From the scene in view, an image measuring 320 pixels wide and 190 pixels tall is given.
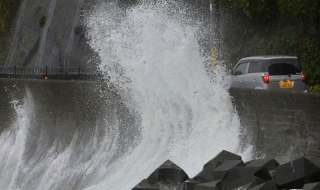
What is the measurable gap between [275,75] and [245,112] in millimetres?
7589

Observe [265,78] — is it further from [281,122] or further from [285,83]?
[281,122]

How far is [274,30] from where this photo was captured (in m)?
25.8

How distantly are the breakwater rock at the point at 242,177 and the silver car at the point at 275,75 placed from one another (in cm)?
Result: 938

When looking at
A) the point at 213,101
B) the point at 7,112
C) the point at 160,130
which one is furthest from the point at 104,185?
the point at 7,112

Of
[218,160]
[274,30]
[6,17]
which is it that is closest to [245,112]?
[218,160]

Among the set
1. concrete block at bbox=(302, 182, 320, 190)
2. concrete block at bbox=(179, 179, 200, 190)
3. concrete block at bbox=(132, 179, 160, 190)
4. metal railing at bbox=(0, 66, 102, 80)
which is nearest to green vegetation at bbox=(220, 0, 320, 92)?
metal railing at bbox=(0, 66, 102, 80)

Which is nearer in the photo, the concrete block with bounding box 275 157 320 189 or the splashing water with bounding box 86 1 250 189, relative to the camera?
the concrete block with bounding box 275 157 320 189

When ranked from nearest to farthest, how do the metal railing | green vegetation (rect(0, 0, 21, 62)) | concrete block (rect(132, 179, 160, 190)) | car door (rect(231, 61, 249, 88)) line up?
concrete block (rect(132, 179, 160, 190)), car door (rect(231, 61, 249, 88)), the metal railing, green vegetation (rect(0, 0, 21, 62))

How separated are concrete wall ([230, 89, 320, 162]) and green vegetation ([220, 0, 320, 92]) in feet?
34.6

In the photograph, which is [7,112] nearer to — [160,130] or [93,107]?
[93,107]

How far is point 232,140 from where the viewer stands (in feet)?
39.7

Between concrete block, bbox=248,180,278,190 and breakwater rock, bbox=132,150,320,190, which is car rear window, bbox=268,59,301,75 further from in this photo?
concrete block, bbox=248,180,278,190

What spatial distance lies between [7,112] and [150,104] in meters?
4.50

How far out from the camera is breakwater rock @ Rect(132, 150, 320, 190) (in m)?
8.81
